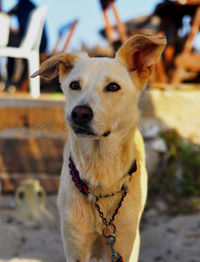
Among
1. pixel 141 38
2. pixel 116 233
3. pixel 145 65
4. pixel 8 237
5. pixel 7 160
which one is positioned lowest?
pixel 8 237

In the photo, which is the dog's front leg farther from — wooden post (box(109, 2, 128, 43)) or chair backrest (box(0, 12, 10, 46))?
wooden post (box(109, 2, 128, 43))

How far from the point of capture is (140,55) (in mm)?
2174

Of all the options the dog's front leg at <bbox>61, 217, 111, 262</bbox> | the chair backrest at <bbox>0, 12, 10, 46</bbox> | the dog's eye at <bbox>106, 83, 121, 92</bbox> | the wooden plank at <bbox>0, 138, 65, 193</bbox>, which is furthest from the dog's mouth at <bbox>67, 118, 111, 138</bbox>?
the chair backrest at <bbox>0, 12, 10, 46</bbox>

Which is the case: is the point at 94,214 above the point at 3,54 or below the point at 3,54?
below

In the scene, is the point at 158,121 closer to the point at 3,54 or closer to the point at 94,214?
the point at 3,54

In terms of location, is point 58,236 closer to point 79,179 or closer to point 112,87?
point 79,179

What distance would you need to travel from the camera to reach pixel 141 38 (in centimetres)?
200

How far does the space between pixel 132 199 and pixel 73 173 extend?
1.42 ft

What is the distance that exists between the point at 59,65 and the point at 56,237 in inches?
96.7

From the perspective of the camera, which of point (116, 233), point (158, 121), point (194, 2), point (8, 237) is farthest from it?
point (194, 2)

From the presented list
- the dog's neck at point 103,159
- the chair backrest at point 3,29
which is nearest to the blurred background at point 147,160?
the chair backrest at point 3,29

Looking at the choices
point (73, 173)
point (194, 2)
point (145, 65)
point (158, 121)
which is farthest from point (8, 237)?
point (194, 2)

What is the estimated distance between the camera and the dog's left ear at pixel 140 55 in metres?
2.03

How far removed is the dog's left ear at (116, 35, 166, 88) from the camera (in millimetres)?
2027
